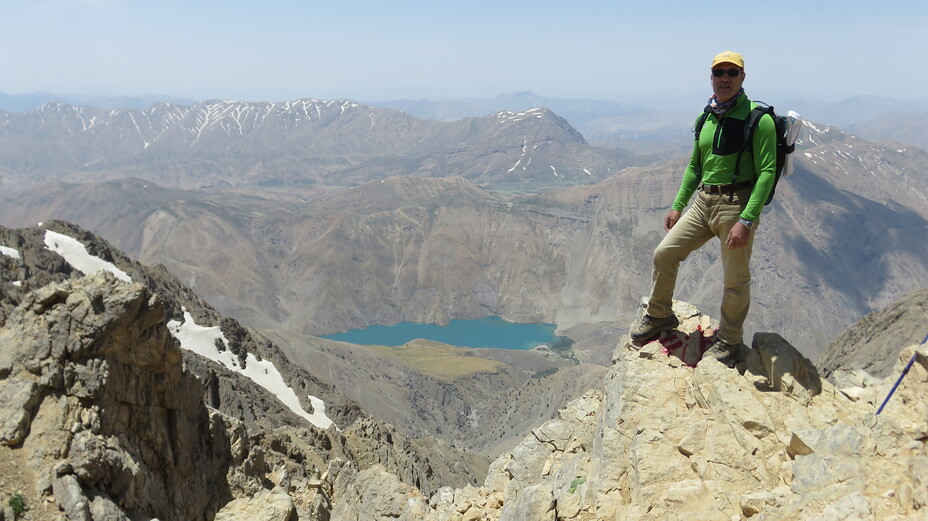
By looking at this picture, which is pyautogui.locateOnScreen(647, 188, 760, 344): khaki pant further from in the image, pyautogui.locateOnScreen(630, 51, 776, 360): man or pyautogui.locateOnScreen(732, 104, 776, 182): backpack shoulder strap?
pyautogui.locateOnScreen(732, 104, 776, 182): backpack shoulder strap

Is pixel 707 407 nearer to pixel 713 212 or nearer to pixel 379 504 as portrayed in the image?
pixel 713 212

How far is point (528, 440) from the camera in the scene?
14938 millimetres

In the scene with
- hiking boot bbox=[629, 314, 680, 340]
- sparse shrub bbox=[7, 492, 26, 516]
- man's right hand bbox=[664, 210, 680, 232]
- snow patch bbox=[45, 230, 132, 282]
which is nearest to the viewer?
sparse shrub bbox=[7, 492, 26, 516]

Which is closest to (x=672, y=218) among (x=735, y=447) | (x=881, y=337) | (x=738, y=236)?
(x=738, y=236)

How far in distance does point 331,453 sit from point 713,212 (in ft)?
90.4

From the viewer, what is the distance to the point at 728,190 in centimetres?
1006

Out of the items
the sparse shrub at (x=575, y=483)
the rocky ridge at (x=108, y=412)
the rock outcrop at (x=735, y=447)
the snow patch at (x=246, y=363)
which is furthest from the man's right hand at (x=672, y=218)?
the snow patch at (x=246, y=363)

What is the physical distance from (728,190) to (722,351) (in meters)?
2.84

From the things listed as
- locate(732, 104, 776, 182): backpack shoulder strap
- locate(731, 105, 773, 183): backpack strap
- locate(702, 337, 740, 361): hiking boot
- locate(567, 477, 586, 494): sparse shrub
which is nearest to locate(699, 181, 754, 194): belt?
locate(731, 105, 773, 183): backpack strap

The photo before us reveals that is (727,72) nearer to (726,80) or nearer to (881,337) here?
(726,80)

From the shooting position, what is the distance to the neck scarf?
32.2 ft

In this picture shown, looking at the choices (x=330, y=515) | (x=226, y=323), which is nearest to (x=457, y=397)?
(x=226, y=323)

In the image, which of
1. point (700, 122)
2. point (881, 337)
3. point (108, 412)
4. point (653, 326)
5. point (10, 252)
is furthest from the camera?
point (881, 337)

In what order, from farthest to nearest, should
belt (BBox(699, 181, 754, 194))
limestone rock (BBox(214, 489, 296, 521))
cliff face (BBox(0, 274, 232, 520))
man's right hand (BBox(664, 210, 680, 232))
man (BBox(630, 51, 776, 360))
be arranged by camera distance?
limestone rock (BBox(214, 489, 296, 521)) → man's right hand (BBox(664, 210, 680, 232)) → cliff face (BBox(0, 274, 232, 520)) → belt (BBox(699, 181, 754, 194)) → man (BBox(630, 51, 776, 360))
